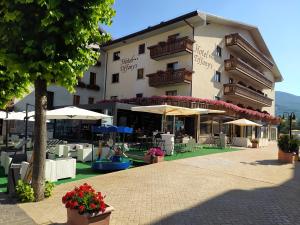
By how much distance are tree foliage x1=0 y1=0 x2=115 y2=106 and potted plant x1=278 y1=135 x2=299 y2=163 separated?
13183 mm

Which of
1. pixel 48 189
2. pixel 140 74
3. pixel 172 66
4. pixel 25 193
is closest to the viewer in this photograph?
pixel 25 193

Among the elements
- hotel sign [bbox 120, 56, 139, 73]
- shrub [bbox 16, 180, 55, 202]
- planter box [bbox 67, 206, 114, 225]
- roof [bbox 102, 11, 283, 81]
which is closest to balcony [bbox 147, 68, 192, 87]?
hotel sign [bbox 120, 56, 139, 73]

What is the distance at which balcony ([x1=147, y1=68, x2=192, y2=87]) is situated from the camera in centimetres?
2642

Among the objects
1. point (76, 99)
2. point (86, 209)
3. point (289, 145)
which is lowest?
point (86, 209)

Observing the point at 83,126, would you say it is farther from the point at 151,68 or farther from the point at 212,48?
the point at 212,48

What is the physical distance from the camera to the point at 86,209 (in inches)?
229

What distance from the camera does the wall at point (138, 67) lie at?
92.8ft

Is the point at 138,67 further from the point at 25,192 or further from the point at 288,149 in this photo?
the point at 25,192

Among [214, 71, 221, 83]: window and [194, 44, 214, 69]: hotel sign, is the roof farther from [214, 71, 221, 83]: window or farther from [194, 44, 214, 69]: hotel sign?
[214, 71, 221, 83]: window

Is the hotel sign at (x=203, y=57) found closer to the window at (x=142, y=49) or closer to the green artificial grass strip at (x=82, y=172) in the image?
the window at (x=142, y=49)

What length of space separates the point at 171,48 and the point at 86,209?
23.6 metres

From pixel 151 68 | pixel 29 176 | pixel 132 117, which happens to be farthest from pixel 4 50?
pixel 151 68

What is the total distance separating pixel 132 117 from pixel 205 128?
657 centimetres

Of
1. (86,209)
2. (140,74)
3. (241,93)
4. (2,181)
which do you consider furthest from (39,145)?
(241,93)
